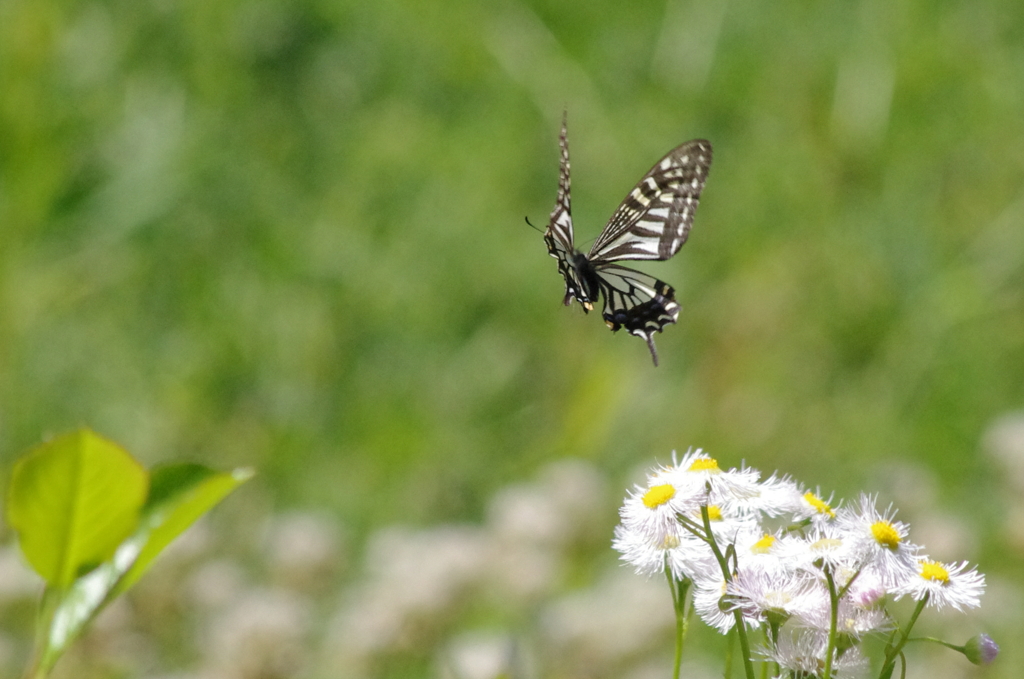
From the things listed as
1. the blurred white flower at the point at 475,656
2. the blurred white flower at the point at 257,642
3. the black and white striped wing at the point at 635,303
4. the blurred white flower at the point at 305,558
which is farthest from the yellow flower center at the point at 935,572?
the blurred white flower at the point at 305,558

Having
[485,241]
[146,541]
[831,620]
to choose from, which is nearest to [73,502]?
[146,541]

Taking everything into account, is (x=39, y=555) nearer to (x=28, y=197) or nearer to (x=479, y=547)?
(x=479, y=547)

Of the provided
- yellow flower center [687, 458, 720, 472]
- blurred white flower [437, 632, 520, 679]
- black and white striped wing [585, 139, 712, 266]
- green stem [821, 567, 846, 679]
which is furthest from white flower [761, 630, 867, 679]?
blurred white flower [437, 632, 520, 679]

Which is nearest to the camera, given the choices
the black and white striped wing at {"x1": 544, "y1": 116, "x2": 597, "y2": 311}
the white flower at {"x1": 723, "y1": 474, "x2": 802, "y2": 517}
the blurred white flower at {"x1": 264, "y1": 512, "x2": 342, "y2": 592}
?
the white flower at {"x1": 723, "y1": 474, "x2": 802, "y2": 517}

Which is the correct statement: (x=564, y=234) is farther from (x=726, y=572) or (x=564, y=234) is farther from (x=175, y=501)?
(x=726, y=572)

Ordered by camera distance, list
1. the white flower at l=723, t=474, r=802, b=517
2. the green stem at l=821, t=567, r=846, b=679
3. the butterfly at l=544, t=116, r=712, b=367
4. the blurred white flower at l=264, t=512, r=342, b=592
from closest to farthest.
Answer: the green stem at l=821, t=567, r=846, b=679
the white flower at l=723, t=474, r=802, b=517
the butterfly at l=544, t=116, r=712, b=367
the blurred white flower at l=264, t=512, r=342, b=592

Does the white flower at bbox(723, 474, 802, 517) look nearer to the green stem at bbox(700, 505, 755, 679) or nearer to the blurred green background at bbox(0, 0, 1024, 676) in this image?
the green stem at bbox(700, 505, 755, 679)

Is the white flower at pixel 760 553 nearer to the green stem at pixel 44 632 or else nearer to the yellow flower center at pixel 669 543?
the yellow flower center at pixel 669 543
